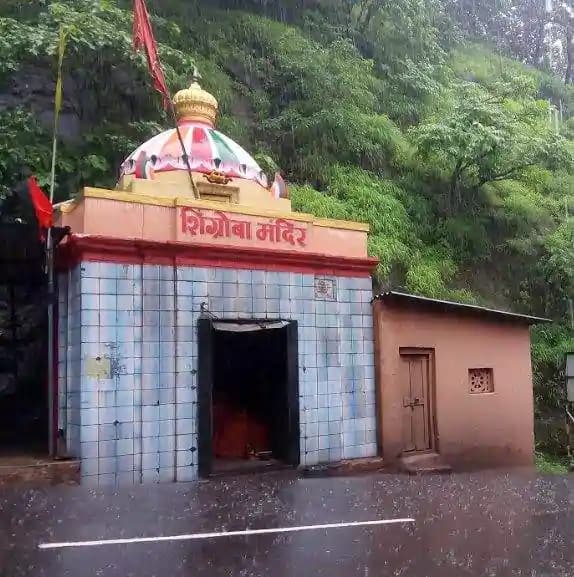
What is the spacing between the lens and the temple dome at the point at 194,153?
10.2 meters

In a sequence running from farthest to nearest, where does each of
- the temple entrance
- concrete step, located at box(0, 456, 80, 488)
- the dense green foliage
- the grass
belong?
the dense green foliage → the grass → the temple entrance → concrete step, located at box(0, 456, 80, 488)

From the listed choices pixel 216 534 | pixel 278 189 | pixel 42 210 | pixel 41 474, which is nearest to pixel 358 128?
pixel 278 189

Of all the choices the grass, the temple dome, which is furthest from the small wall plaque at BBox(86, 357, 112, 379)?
the grass

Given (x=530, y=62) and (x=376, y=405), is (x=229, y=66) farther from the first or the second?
(x=530, y=62)

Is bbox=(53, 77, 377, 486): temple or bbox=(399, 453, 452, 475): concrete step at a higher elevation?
bbox=(53, 77, 377, 486): temple

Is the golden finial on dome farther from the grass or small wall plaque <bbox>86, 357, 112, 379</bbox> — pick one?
the grass

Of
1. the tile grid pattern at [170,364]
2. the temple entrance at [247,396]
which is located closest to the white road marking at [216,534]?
the tile grid pattern at [170,364]

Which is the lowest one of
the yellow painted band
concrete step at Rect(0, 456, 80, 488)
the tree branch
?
concrete step at Rect(0, 456, 80, 488)

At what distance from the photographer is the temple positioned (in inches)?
326

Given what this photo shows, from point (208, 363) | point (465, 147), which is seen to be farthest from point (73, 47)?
point (465, 147)

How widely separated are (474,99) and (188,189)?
9.94m

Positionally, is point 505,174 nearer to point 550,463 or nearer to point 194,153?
point 550,463

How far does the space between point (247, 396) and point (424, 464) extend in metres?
3.35

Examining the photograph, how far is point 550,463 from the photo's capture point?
1284 centimetres
